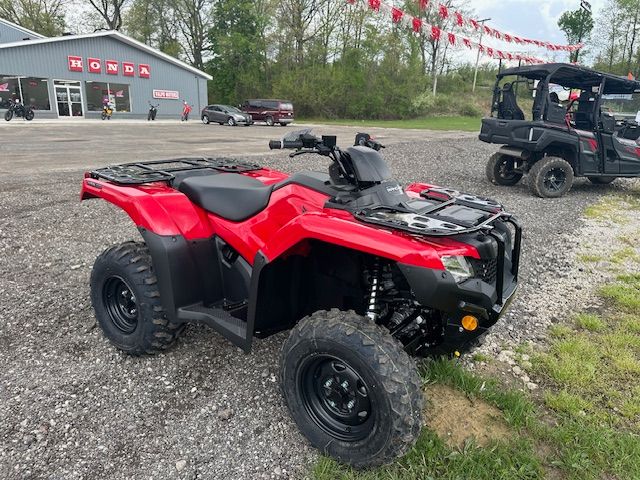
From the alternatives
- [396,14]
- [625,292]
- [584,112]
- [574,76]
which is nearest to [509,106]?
[574,76]

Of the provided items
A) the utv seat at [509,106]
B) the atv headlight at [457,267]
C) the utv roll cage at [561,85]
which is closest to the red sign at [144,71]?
the utv roll cage at [561,85]

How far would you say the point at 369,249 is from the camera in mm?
1947

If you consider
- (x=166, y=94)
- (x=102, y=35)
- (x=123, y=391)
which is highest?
(x=102, y=35)

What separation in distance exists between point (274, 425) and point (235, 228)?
1075mm

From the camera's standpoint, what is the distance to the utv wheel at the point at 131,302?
2.78 metres

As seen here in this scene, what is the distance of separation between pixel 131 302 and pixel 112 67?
3178cm

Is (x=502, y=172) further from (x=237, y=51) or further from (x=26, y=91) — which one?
(x=237, y=51)

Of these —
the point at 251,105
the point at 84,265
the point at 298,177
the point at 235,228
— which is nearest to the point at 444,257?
the point at 298,177

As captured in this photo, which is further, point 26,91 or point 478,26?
point 26,91

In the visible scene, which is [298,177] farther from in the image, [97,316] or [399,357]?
[97,316]

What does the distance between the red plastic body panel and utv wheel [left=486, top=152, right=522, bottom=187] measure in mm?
6976

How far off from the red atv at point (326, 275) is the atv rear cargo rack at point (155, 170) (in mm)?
24

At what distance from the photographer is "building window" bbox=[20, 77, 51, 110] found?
26859 millimetres

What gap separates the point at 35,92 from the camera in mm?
27281
